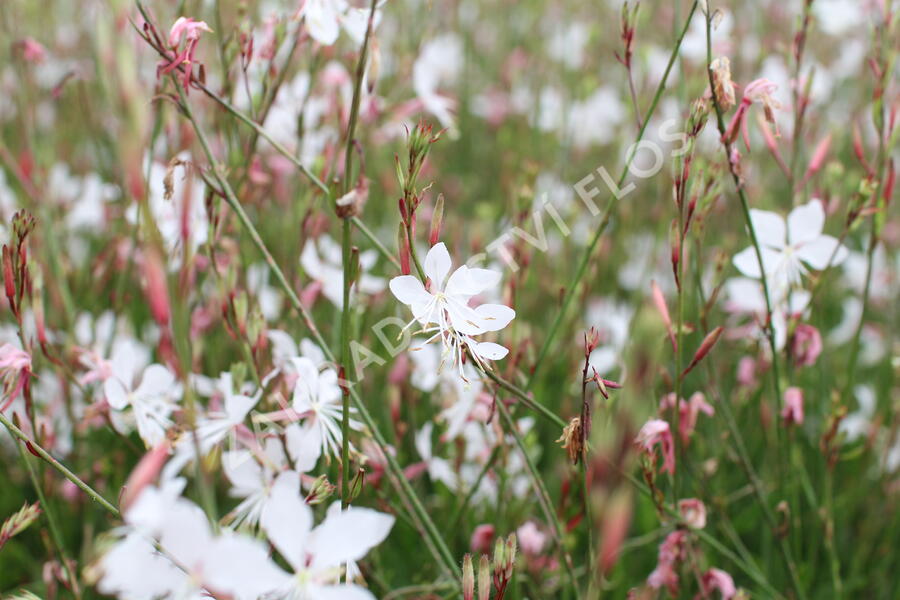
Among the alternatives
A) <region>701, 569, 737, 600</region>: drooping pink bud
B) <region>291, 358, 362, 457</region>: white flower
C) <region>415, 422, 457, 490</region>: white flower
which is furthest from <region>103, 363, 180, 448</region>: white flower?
<region>701, 569, 737, 600</region>: drooping pink bud

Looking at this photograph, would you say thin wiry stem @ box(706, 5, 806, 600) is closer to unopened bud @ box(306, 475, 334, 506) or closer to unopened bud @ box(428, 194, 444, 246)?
unopened bud @ box(428, 194, 444, 246)

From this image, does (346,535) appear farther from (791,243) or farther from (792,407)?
(791,243)

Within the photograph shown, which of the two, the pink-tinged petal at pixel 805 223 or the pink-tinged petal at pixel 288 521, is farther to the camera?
the pink-tinged petal at pixel 805 223

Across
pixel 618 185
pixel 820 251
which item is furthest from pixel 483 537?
pixel 820 251

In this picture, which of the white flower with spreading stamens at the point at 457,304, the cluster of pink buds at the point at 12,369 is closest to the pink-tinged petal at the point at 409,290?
the white flower with spreading stamens at the point at 457,304

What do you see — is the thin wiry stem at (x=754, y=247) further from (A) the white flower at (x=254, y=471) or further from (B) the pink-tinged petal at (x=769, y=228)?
(A) the white flower at (x=254, y=471)

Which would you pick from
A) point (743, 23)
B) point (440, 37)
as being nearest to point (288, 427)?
point (440, 37)
